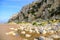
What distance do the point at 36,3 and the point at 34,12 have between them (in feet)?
17.9

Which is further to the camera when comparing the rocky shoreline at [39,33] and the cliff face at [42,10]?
the cliff face at [42,10]

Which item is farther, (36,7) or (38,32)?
(36,7)

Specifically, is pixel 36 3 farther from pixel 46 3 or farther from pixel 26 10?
pixel 46 3

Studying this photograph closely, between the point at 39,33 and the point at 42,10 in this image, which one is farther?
the point at 42,10

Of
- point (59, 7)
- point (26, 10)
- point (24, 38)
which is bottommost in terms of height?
point (26, 10)

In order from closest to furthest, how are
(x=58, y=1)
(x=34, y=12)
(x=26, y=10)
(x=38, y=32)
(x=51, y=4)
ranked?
(x=38, y=32) < (x=58, y=1) < (x=51, y=4) < (x=34, y=12) < (x=26, y=10)

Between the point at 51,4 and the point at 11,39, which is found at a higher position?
the point at 11,39

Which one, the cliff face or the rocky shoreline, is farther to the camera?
the cliff face

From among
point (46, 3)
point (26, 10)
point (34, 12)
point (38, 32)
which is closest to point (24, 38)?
point (38, 32)

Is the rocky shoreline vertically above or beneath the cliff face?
above

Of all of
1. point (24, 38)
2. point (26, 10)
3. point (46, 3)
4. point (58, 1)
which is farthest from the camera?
point (26, 10)

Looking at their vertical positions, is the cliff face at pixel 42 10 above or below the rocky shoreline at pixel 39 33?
below

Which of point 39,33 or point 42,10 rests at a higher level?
point 39,33

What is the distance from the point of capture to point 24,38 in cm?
1969
